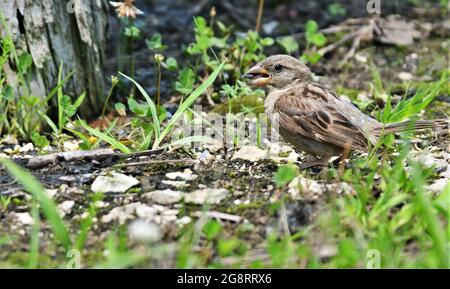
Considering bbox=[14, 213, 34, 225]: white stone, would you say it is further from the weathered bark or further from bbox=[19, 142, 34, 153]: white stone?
the weathered bark

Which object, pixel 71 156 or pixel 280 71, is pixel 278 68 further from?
pixel 71 156

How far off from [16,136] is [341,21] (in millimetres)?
4002

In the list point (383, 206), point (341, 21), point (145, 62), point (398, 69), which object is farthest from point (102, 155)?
point (341, 21)

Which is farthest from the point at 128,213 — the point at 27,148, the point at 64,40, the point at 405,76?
the point at 405,76

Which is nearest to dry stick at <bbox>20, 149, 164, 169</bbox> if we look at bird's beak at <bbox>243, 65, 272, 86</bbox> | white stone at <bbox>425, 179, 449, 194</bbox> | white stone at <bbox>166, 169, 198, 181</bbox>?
white stone at <bbox>166, 169, 198, 181</bbox>

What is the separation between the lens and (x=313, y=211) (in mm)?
4086

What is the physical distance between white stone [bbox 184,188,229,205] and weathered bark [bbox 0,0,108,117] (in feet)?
6.31

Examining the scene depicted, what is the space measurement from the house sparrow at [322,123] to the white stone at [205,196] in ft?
2.88

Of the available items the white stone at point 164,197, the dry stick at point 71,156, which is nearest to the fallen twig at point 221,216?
the white stone at point 164,197

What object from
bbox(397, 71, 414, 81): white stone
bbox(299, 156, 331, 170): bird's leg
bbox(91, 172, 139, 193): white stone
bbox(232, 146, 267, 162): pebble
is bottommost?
bbox(397, 71, 414, 81): white stone

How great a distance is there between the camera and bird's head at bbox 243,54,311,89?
586cm

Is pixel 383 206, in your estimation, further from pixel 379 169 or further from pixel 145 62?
pixel 145 62

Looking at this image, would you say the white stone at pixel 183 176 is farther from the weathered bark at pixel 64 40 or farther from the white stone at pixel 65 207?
the weathered bark at pixel 64 40

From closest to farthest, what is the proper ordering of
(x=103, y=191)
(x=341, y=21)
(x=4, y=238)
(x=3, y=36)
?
(x=4, y=238) < (x=103, y=191) < (x=3, y=36) < (x=341, y=21)
